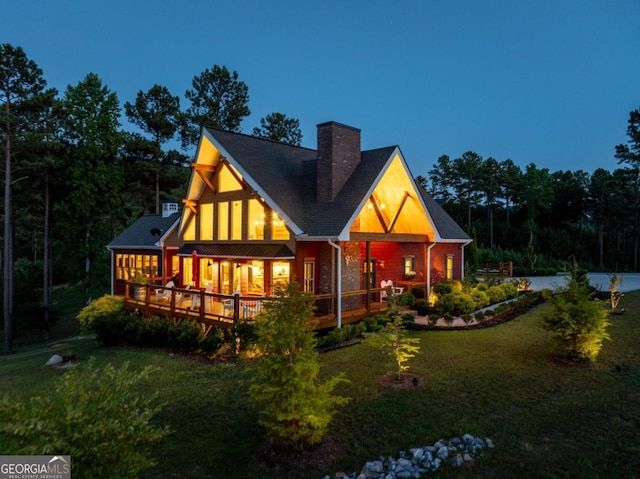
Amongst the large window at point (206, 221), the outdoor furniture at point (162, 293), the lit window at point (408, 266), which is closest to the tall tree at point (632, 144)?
the lit window at point (408, 266)

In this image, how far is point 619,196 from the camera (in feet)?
141

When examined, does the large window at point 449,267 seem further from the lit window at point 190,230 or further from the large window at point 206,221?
the lit window at point 190,230

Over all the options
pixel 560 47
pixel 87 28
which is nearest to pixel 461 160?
pixel 560 47

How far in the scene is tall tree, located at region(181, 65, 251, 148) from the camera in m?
36.8

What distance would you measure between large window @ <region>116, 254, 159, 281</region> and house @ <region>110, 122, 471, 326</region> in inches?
167

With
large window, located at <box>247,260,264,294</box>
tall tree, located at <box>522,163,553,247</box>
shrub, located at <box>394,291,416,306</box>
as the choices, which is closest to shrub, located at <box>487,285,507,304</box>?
shrub, located at <box>394,291,416,306</box>

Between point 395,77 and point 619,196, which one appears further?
point 395,77

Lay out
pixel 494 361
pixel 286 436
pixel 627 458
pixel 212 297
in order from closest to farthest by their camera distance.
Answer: pixel 627 458, pixel 286 436, pixel 494 361, pixel 212 297

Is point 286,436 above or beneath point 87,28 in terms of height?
beneath

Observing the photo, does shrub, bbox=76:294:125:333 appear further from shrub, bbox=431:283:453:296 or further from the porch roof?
shrub, bbox=431:283:453:296

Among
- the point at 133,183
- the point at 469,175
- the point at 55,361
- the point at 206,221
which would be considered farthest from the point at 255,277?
the point at 469,175

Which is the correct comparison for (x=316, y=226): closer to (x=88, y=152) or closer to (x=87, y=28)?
(x=88, y=152)

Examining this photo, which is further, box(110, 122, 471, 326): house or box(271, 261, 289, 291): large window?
box(271, 261, 289, 291): large window

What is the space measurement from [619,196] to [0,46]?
2213 inches
